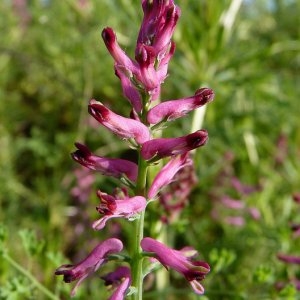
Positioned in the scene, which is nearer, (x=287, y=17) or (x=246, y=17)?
(x=287, y=17)

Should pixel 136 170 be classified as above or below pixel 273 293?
above

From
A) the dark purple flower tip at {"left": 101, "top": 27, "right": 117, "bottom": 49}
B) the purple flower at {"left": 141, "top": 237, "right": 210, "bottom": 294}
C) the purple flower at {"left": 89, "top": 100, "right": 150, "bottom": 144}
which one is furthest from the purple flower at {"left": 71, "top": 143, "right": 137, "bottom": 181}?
the dark purple flower tip at {"left": 101, "top": 27, "right": 117, "bottom": 49}

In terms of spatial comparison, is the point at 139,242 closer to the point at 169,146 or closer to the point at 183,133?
the point at 169,146

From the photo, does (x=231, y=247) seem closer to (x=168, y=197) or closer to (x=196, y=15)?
(x=168, y=197)

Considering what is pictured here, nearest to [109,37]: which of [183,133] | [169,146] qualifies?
[169,146]

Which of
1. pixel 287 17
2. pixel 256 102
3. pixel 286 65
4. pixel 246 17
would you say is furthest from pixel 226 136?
pixel 246 17

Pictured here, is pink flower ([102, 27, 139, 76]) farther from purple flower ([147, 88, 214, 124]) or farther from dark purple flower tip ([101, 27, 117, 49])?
purple flower ([147, 88, 214, 124])

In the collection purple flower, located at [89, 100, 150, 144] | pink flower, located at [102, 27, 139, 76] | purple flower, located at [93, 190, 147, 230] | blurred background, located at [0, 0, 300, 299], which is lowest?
blurred background, located at [0, 0, 300, 299]
